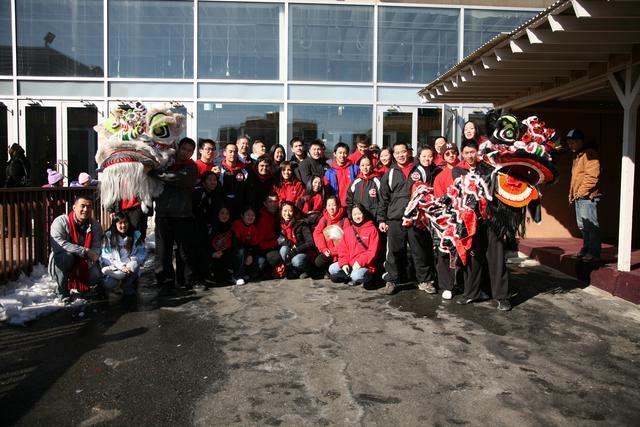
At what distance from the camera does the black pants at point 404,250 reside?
624 cm

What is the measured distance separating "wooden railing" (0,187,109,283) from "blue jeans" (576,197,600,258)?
7.10 m

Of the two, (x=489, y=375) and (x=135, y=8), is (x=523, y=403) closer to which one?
(x=489, y=375)

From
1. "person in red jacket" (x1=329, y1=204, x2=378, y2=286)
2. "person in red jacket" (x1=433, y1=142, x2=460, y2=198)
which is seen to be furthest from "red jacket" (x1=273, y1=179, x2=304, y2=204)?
"person in red jacket" (x1=433, y1=142, x2=460, y2=198)

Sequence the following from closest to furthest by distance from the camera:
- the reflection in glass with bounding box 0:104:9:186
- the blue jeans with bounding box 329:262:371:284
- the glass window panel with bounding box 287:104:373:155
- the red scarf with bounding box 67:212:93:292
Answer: the red scarf with bounding box 67:212:93:292 → the blue jeans with bounding box 329:262:371:284 → the reflection in glass with bounding box 0:104:9:186 → the glass window panel with bounding box 287:104:373:155

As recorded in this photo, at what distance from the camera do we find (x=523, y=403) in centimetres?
333

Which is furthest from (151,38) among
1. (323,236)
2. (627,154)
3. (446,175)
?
(627,154)

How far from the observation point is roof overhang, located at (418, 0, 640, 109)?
510 cm

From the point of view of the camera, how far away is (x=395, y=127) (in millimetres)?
12266

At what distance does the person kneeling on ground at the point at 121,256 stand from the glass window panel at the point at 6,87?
7.69m

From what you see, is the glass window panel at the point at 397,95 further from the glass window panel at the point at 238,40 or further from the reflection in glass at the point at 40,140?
the reflection in glass at the point at 40,140

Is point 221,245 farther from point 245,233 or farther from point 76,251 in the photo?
point 76,251

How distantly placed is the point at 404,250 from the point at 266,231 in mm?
1889

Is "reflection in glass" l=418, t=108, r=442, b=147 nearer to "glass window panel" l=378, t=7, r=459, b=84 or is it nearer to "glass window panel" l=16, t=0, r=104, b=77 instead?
"glass window panel" l=378, t=7, r=459, b=84

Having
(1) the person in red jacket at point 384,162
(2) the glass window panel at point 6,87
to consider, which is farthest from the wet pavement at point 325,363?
(2) the glass window panel at point 6,87
